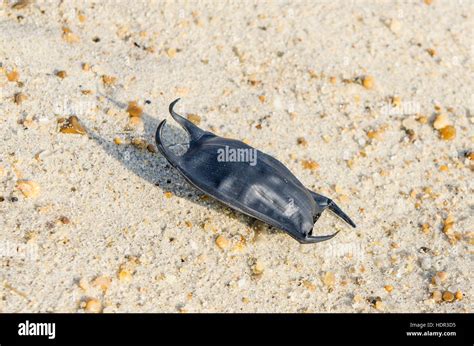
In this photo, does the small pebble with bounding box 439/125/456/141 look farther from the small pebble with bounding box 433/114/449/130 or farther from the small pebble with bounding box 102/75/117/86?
the small pebble with bounding box 102/75/117/86

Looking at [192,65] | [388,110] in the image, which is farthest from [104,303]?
[388,110]

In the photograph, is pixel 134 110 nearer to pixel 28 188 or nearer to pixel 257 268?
pixel 28 188

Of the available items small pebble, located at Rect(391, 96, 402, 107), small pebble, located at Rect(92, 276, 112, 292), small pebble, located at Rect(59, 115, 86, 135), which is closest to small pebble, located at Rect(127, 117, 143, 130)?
small pebble, located at Rect(59, 115, 86, 135)

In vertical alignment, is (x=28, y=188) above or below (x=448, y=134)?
below

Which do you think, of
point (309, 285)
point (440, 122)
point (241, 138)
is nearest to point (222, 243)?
point (309, 285)

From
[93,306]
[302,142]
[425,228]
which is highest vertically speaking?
[302,142]

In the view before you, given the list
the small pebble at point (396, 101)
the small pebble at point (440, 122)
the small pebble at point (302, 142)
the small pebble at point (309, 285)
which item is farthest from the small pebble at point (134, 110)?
the small pebble at point (440, 122)

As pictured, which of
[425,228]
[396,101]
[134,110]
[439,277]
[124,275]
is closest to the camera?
[124,275]

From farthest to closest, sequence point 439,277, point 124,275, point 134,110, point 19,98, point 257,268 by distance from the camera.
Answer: point 134,110, point 19,98, point 439,277, point 257,268, point 124,275
